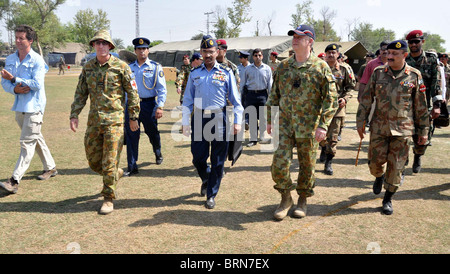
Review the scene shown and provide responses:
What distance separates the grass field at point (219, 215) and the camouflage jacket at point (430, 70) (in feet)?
5.00

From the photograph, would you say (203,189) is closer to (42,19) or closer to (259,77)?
(259,77)

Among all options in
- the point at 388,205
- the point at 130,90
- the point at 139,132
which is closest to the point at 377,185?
the point at 388,205

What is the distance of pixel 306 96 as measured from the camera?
445 centimetres

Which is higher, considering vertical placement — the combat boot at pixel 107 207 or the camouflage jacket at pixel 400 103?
the camouflage jacket at pixel 400 103

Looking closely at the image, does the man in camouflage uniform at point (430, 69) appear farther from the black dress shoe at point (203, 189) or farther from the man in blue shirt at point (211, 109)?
the black dress shoe at point (203, 189)

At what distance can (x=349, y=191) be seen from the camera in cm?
583

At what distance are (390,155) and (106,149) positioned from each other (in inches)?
148

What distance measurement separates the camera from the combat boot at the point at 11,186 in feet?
17.9

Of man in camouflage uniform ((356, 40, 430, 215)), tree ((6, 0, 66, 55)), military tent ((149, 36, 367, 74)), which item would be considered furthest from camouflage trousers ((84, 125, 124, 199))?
tree ((6, 0, 66, 55))

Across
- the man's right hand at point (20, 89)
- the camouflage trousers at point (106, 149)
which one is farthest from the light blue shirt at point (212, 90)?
the man's right hand at point (20, 89)

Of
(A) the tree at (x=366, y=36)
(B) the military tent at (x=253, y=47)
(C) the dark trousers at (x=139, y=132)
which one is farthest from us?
(A) the tree at (x=366, y=36)

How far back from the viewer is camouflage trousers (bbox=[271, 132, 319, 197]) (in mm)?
4523

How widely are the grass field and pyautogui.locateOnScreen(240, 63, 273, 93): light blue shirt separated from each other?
221 centimetres

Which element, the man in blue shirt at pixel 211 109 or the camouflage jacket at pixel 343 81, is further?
the camouflage jacket at pixel 343 81
